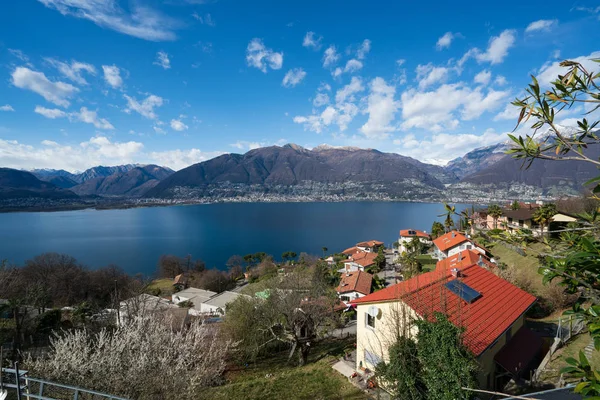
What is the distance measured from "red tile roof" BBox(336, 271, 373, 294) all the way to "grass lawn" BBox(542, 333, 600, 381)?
17594 millimetres

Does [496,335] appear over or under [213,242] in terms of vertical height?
over

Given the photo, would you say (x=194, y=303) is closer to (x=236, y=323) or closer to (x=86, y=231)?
(x=236, y=323)

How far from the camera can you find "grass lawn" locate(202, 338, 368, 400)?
35.5ft

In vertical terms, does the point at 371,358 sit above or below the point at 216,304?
above

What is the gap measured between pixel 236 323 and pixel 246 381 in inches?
137

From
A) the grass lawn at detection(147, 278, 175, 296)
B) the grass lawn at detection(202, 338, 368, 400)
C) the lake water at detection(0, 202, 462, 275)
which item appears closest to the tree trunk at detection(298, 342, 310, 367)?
the grass lawn at detection(202, 338, 368, 400)

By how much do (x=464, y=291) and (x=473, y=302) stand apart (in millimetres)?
442

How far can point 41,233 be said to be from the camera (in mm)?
95188

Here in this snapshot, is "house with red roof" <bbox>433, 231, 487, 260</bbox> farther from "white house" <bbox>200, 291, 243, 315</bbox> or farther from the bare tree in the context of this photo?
"white house" <bbox>200, 291, 243, 315</bbox>

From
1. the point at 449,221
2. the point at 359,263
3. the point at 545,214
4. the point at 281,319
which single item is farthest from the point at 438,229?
the point at 449,221

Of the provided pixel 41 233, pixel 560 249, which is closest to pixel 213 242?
pixel 41 233

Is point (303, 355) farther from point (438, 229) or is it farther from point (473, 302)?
point (438, 229)

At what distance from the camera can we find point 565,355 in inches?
384

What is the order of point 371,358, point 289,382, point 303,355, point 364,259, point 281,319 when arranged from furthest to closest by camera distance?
point 364,259
point 281,319
point 303,355
point 289,382
point 371,358
